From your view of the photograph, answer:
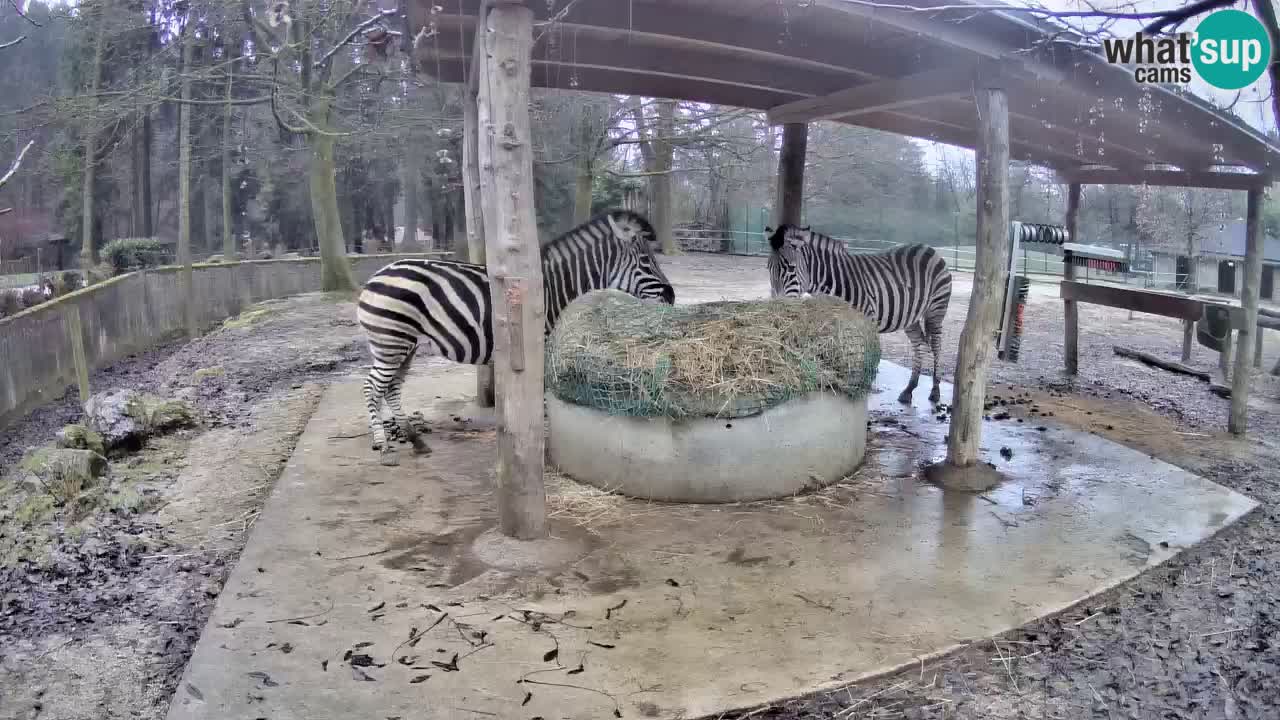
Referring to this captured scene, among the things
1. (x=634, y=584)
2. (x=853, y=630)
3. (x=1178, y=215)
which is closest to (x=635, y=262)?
(x=634, y=584)

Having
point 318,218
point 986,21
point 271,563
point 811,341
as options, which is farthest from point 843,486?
point 318,218

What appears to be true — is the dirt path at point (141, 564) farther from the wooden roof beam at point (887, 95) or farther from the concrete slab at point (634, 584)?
the wooden roof beam at point (887, 95)

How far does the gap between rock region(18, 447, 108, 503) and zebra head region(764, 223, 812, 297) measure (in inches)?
231

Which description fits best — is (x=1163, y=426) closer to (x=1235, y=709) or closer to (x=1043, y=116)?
(x=1043, y=116)

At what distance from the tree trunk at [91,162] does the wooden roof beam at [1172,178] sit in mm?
13768

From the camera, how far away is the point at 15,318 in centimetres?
902

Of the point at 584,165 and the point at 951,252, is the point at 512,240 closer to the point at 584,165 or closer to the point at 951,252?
the point at 951,252

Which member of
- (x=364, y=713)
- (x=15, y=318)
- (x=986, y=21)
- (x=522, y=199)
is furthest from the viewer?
(x=15, y=318)

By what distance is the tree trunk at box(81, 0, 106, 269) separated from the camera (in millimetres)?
13219

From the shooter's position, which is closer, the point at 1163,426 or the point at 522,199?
the point at 522,199

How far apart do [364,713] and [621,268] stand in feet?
16.3

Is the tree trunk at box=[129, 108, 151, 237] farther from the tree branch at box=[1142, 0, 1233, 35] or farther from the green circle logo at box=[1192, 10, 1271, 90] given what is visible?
the tree branch at box=[1142, 0, 1233, 35]

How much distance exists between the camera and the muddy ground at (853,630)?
10.7 ft

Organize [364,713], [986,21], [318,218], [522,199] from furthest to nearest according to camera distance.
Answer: [318,218] < [986,21] < [522,199] < [364,713]
